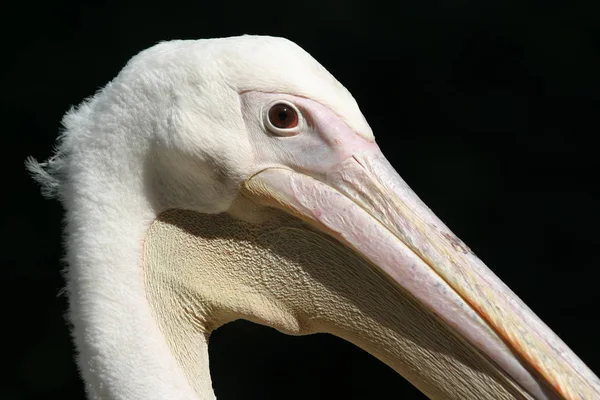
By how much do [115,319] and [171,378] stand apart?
0.19m

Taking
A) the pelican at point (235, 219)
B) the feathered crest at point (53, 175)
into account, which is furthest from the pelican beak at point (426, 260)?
the feathered crest at point (53, 175)

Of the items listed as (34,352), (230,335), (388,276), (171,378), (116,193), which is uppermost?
(230,335)

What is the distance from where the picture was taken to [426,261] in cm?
198

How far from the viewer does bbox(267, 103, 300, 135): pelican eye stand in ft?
6.95

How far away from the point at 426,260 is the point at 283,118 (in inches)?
18.9

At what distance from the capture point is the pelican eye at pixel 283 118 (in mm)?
2119

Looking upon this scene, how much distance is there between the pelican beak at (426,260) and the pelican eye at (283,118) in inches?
3.9

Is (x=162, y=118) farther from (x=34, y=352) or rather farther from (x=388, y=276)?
(x=34, y=352)

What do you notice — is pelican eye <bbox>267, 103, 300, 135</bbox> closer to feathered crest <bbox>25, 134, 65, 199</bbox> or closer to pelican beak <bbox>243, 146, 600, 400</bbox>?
pelican beak <bbox>243, 146, 600, 400</bbox>

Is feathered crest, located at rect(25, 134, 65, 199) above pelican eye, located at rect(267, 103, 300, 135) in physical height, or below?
below

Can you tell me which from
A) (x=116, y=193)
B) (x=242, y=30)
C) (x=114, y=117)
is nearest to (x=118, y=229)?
(x=116, y=193)

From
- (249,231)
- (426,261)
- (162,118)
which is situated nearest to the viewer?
(426,261)

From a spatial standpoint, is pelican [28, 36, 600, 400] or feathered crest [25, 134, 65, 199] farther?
feathered crest [25, 134, 65, 199]

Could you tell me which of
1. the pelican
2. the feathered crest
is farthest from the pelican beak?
the feathered crest
